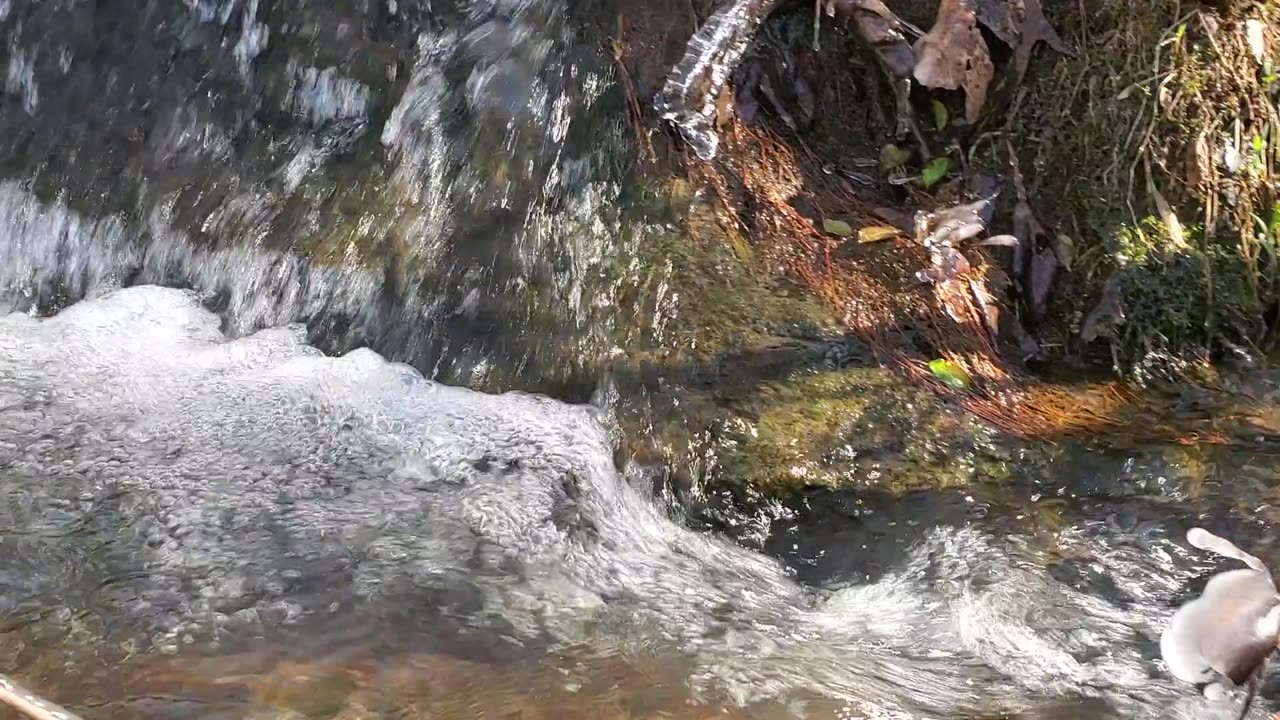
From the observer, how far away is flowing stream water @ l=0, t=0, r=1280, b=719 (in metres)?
2.01

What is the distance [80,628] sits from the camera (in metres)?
2.01

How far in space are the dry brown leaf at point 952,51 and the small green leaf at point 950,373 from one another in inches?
39.1

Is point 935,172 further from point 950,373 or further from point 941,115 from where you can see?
point 950,373

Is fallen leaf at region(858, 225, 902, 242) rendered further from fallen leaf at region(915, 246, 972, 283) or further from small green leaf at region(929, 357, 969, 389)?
small green leaf at region(929, 357, 969, 389)

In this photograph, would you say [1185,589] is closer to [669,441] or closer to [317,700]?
[669,441]

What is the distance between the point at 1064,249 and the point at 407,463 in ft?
7.38

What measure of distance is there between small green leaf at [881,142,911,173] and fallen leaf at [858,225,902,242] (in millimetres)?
302

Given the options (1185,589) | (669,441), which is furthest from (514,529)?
(1185,589)

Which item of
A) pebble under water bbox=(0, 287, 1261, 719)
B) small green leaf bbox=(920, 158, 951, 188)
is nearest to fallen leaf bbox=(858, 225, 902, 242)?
small green leaf bbox=(920, 158, 951, 188)

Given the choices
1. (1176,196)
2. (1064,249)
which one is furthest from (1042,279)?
(1176,196)

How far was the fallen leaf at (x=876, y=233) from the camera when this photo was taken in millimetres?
3133

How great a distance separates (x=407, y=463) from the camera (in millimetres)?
2740

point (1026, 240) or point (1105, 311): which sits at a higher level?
point (1026, 240)

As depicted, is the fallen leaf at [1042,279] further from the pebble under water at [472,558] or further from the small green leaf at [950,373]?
the pebble under water at [472,558]
